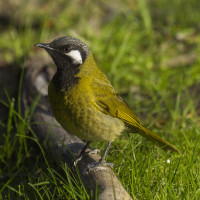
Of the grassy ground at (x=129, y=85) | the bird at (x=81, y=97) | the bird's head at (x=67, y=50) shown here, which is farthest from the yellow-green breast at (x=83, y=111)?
the grassy ground at (x=129, y=85)

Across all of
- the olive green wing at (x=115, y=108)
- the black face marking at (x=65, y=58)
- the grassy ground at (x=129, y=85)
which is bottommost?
the grassy ground at (x=129, y=85)

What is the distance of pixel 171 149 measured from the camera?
4.57m

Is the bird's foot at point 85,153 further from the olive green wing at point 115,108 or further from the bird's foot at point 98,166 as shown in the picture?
the olive green wing at point 115,108

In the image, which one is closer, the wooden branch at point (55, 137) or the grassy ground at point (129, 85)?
the wooden branch at point (55, 137)

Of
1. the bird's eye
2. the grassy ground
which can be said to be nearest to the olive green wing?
the grassy ground

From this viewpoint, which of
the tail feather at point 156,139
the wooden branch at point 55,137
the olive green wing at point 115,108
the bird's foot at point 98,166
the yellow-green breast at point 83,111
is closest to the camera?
the wooden branch at point 55,137

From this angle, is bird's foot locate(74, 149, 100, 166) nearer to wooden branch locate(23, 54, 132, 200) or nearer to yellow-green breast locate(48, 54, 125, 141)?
wooden branch locate(23, 54, 132, 200)

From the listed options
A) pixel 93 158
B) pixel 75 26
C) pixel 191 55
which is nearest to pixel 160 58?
pixel 191 55

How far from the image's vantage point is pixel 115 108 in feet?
14.5

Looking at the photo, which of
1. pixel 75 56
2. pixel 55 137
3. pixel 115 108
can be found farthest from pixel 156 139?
pixel 75 56

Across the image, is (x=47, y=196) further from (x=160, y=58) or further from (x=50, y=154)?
(x=160, y=58)

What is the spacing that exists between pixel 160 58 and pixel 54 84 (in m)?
3.84

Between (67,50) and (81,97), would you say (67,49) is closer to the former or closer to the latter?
(67,50)

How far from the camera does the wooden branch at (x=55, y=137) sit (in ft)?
11.6
